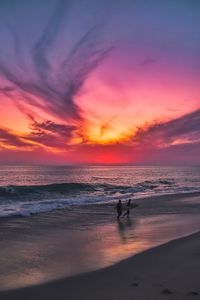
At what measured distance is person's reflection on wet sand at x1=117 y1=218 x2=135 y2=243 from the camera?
15875mm

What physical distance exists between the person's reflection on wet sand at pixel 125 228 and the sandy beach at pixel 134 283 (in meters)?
4.08

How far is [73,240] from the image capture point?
50.4 feet

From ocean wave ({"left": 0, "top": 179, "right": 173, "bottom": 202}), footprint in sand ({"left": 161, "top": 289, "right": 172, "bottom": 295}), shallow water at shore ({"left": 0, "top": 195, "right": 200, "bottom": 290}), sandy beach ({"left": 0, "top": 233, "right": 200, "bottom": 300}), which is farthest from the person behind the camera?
ocean wave ({"left": 0, "top": 179, "right": 173, "bottom": 202})

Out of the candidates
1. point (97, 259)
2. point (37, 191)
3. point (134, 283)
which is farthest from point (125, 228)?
point (37, 191)

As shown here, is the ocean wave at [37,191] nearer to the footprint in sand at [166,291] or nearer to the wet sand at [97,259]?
the wet sand at [97,259]

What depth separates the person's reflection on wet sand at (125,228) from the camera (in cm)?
1588

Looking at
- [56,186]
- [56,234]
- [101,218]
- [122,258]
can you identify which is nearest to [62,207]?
[101,218]

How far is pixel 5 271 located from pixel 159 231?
890 cm

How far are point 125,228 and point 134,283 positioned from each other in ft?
31.5

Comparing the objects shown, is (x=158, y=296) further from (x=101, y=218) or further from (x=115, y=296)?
(x=101, y=218)

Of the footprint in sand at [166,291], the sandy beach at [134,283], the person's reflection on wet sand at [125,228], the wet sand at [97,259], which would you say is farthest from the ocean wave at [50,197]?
the footprint in sand at [166,291]

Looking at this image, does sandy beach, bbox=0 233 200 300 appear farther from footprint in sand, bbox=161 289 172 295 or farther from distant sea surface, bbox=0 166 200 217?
distant sea surface, bbox=0 166 200 217

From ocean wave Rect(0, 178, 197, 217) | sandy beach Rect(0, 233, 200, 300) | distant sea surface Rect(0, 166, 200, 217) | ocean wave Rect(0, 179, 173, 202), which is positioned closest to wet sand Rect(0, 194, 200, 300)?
sandy beach Rect(0, 233, 200, 300)

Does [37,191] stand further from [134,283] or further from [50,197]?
[134,283]
